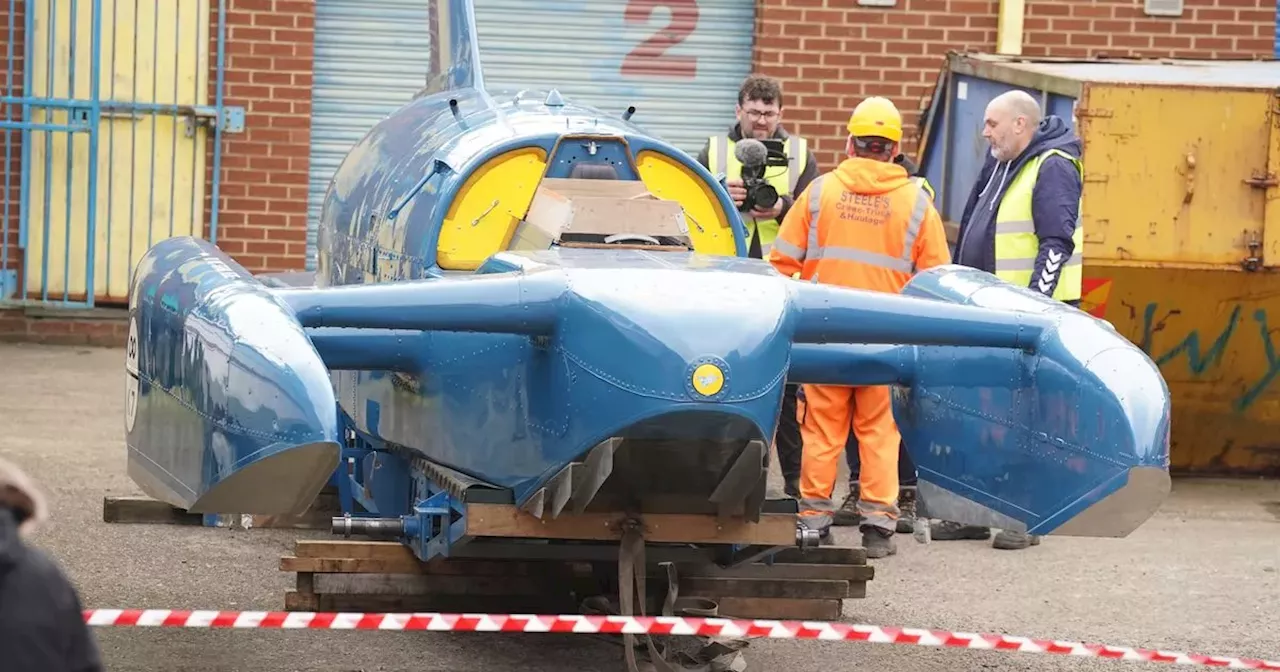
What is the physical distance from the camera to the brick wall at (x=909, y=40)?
45.7 ft

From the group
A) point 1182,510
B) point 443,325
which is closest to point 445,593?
point 443,325

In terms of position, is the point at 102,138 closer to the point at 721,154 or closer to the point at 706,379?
the point at 721,154

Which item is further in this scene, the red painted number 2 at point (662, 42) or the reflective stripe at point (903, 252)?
the red painted number 2 at point (662, 42)

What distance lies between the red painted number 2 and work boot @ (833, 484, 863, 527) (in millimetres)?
4970

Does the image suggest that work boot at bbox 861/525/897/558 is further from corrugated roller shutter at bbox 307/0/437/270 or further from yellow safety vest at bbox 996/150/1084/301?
corrugated roller shutter at bbox 307/0/437/270

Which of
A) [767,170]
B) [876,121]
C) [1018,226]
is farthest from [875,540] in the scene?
[767,170]

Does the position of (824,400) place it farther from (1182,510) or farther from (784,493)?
(1182,510)

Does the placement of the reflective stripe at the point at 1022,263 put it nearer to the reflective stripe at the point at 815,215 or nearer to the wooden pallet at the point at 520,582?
the reflective stripe at the point at 815,215

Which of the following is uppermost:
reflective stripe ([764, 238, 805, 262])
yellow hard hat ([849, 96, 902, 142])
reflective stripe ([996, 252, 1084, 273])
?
yellow hard hat ([849, 96, 902, 142])

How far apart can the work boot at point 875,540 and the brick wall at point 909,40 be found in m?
5.42

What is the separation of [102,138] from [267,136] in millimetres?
1007

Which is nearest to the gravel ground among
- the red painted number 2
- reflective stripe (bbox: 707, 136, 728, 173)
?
reflective stripe (bbox: 707, 136, 728, 173)

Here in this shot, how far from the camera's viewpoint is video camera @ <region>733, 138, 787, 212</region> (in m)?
9.47

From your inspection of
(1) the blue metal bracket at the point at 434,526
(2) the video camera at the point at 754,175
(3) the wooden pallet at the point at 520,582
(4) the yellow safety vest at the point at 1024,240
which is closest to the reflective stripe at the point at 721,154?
(2) the video camera at the point at 754,175
